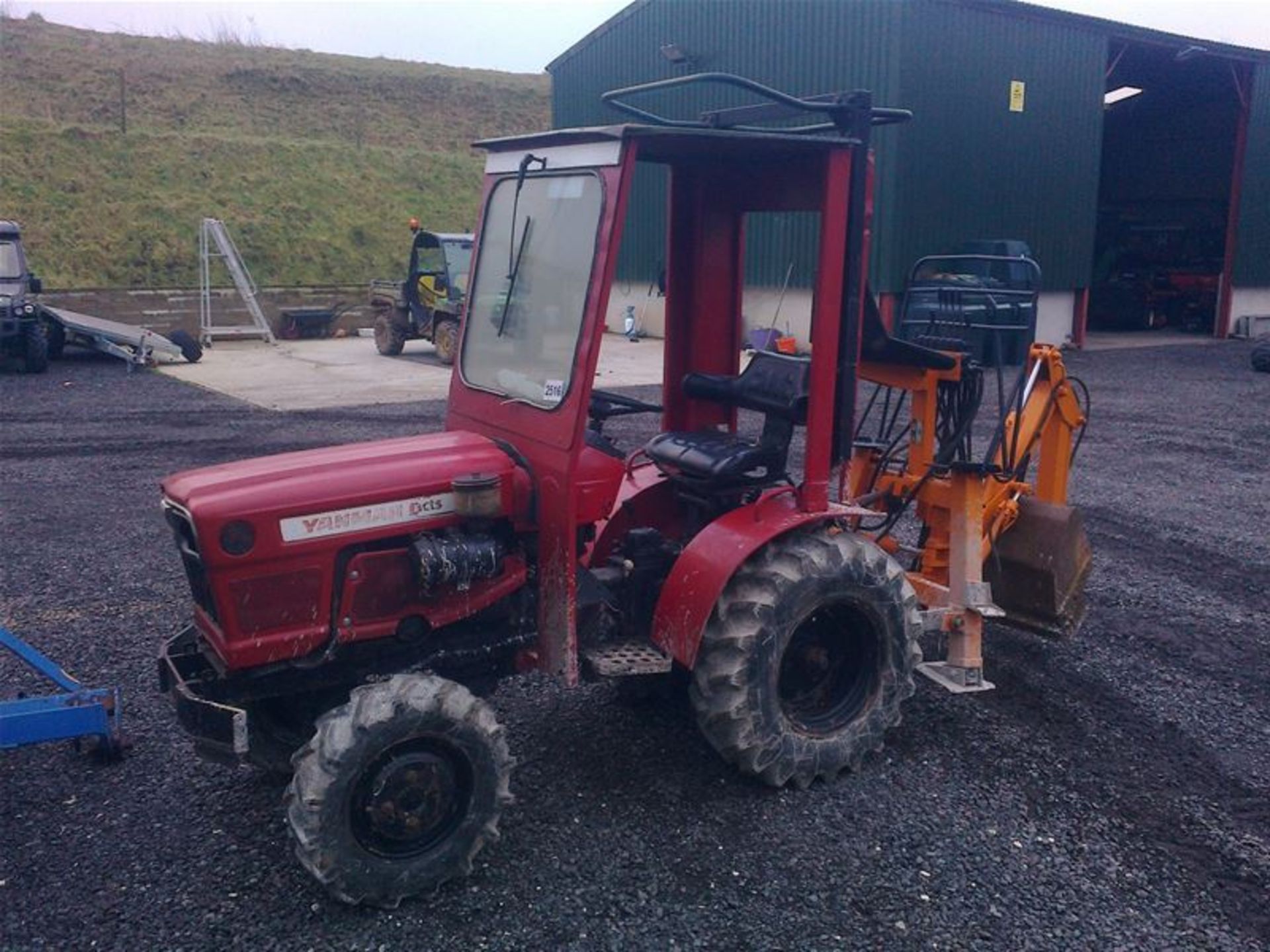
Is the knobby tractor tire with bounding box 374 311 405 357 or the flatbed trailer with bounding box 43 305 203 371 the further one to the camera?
the knobby tractor tire with bounding box 374 311 405 357

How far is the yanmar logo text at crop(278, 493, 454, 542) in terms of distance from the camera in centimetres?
357

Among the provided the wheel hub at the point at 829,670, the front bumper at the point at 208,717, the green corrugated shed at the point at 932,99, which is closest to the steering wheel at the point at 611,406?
the wheel hub at the point at 829,670

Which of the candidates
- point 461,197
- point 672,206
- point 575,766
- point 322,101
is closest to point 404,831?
point 575,766

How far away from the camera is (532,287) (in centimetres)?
413

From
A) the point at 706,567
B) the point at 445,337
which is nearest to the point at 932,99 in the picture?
the point at 445,337

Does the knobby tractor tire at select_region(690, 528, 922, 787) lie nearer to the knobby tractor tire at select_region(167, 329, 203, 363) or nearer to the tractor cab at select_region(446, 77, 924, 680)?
the tractor cab at select_region(446, 77, 924, 680)

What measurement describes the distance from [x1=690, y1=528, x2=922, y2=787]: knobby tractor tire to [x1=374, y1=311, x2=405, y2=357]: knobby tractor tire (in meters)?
16.9

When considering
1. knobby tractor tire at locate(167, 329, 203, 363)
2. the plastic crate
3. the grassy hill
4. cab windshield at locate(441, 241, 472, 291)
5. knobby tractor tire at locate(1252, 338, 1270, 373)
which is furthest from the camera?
the grassy hill

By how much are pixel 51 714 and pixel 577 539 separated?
6.12ft

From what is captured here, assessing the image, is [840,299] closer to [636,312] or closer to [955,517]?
[955,517]

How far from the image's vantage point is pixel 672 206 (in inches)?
188

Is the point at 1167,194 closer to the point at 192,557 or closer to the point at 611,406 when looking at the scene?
the point at 611,406

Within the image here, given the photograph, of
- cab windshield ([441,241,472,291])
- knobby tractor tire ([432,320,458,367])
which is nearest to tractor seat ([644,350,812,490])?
knobby tractor tire ([432,320,458,367])

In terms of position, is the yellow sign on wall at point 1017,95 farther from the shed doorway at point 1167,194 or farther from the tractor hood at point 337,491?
the tractor hood at point 337,491
